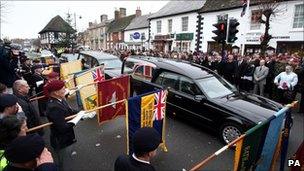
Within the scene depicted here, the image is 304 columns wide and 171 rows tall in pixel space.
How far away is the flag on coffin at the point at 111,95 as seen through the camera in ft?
21.3

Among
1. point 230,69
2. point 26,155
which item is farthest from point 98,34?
point 26,155

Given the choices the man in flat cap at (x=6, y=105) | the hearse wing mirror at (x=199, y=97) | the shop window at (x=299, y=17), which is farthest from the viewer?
the shop window at (x=299, y=17)

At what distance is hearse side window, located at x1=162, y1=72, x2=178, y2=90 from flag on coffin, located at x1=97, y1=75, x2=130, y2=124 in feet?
4.11

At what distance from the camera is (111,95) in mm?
6762

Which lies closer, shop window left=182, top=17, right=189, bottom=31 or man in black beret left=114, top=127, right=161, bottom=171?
man in black beret left=114, top=127, right=161, bottom=171

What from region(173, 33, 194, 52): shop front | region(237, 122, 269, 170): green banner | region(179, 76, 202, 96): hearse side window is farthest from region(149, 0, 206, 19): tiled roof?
region(237, 122, 269, 170): green banner

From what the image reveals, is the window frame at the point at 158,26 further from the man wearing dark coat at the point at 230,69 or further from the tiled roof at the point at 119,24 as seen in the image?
the man wearing dark coat at the point at 230,69

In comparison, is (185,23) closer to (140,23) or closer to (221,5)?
(221,5)

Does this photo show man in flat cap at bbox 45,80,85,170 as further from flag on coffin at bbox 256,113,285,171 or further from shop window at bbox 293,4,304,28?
shop window at bbox 293,4,304,28

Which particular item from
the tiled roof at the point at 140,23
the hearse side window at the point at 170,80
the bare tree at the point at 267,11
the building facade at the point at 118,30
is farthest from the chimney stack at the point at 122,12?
the hearse side window at the point at 170,80

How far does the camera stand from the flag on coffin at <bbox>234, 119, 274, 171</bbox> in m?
3.01

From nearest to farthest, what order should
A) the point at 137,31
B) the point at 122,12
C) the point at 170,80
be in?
the point at 170,80 → the point at 137,31 → the point at 122,12

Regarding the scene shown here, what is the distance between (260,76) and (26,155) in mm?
9726

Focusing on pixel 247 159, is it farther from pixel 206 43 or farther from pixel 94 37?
pixel 94 37
